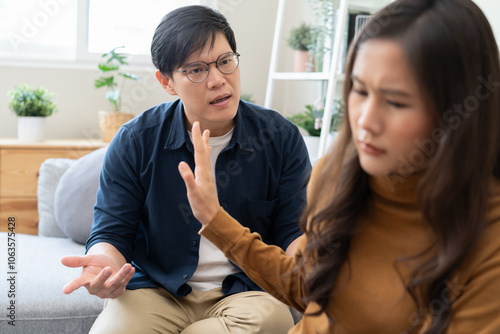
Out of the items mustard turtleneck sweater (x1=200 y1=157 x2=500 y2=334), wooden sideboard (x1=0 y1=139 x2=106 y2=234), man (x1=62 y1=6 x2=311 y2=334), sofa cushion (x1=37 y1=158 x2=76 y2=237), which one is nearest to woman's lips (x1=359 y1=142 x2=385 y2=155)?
mustard turtleneck sweater (x1=200 y1=157 x2=500 y2=334)

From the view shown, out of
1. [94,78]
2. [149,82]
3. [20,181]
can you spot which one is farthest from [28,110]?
[149,82]

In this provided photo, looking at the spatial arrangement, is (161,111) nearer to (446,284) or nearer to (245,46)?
(446,284)

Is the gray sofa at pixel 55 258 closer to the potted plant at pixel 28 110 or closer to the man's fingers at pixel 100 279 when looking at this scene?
the man's fingers at pixel 100 279

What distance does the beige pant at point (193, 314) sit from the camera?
1364 millimetres

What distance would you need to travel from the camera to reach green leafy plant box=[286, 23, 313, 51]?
2.92 m

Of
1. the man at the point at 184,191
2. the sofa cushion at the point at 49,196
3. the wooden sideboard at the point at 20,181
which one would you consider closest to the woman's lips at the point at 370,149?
the man at the point at 184,191

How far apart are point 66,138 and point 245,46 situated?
1265 mm

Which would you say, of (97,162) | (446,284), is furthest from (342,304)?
(97,162)

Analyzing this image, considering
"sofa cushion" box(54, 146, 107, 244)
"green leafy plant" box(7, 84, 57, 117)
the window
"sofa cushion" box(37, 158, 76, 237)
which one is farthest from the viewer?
the window

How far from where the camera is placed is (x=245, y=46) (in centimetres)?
356

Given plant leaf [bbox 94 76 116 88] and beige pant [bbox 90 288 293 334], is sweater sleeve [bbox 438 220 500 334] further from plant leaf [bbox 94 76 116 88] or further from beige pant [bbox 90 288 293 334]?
plant leaf [bbox 94 76 116 88]

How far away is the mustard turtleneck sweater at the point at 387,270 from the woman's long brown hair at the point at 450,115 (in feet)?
0.09

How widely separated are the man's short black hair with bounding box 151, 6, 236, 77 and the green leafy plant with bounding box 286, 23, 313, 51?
145 centimetres

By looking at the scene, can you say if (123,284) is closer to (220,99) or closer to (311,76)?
(220,99)
